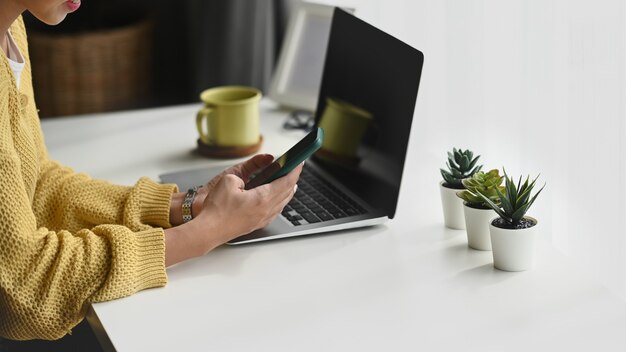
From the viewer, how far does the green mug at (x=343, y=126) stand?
1433mm

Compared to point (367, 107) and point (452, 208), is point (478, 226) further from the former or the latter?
point (367, 107)

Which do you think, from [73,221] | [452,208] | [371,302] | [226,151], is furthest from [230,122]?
[371,302]

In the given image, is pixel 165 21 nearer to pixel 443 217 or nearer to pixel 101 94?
pixel 101 94

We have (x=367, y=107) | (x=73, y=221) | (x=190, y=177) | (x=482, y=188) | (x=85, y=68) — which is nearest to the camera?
(x=482, y=188)

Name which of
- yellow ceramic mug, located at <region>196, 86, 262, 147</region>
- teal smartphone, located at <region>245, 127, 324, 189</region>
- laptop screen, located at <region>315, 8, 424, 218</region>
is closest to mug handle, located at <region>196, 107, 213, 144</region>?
yellow ceramic mug, located at <region>196, 86, 262, 147</region>

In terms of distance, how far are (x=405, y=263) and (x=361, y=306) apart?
0.14m

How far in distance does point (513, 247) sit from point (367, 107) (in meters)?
0.39

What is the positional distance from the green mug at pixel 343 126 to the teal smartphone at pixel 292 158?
0.61ft

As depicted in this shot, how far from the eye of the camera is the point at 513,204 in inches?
45.3

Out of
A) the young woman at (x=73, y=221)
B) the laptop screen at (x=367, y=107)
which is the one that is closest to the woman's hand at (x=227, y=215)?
the young woman at (x=73, y=221)

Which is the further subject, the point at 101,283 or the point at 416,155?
the point at 416,155

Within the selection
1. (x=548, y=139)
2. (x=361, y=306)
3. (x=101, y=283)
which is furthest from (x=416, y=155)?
(x=101, y=283)

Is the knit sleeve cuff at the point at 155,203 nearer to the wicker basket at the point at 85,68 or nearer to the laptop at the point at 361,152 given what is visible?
the laptop at the point at 361,152

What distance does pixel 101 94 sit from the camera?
3.45m
